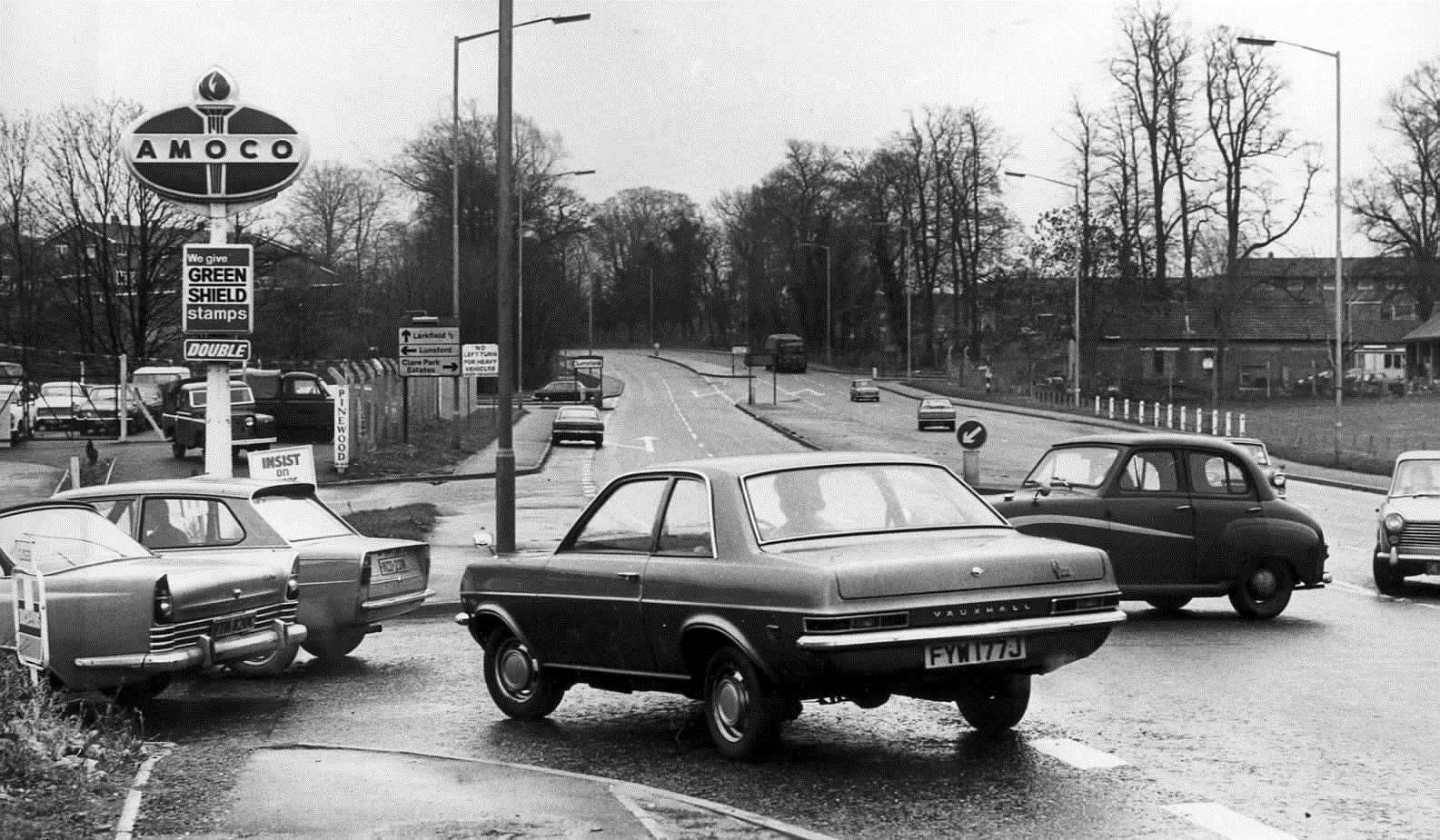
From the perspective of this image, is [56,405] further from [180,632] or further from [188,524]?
[180,632]

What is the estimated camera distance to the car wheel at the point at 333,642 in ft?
40.7

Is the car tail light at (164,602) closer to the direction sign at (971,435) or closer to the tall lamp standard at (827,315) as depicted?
the direction sign at (971,435)

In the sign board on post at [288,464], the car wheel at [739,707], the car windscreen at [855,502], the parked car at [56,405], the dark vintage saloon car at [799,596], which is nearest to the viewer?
the dark vintage saloon car at [799,596]

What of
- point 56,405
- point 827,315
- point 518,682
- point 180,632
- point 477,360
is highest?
point 827,315

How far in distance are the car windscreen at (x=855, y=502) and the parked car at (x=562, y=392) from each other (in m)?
77.6

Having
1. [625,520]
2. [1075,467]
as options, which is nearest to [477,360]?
[1075,467]

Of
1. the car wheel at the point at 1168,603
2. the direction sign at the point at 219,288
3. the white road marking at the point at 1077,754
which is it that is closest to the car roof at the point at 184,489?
the white road marking at the point at 1077,754

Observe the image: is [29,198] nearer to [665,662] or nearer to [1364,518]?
[1364,518]

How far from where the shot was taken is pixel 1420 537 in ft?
54.2

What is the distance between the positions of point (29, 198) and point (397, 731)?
58.3 metres

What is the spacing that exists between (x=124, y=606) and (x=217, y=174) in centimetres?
1005

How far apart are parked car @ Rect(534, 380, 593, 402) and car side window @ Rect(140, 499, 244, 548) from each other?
74.3 metres

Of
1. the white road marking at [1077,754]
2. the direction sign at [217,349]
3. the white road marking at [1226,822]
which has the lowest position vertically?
the white road marking at [1077,754]

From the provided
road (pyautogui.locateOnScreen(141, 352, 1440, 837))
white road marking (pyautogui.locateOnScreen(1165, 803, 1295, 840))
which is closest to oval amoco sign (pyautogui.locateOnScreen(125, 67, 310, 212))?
road (pyautogui.locateOnScreen(141, 352, 1440, 837))
